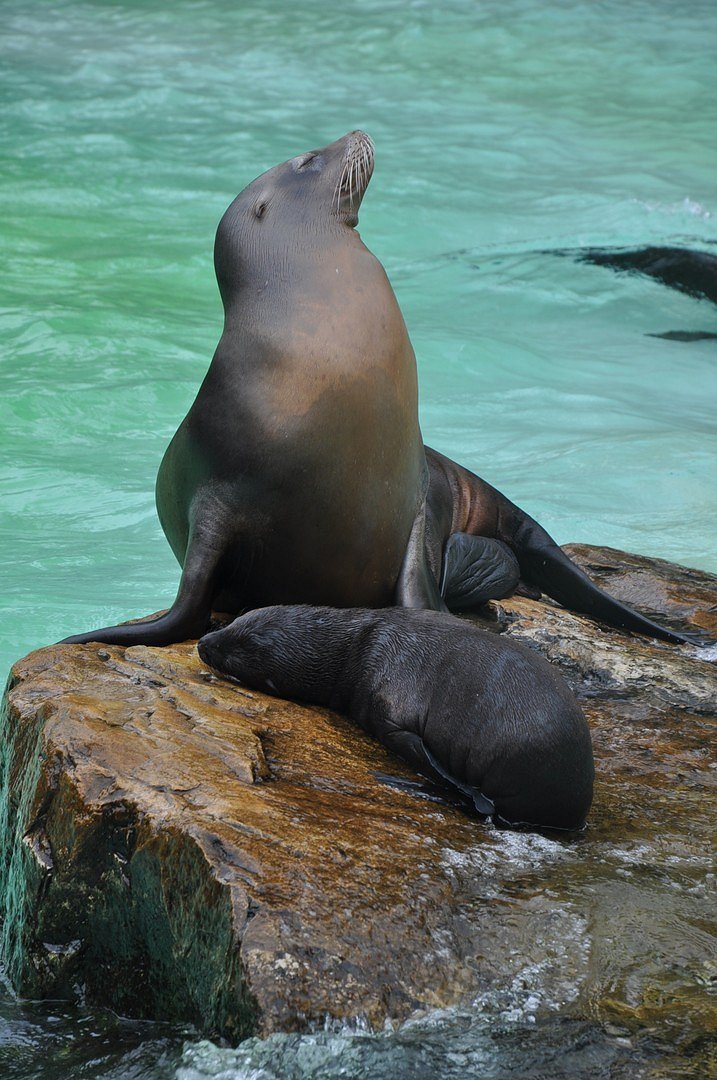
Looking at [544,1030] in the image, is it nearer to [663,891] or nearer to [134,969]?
[663,891]

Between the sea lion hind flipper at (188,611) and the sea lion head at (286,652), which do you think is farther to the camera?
the sea lion hind flipper at (188,611)

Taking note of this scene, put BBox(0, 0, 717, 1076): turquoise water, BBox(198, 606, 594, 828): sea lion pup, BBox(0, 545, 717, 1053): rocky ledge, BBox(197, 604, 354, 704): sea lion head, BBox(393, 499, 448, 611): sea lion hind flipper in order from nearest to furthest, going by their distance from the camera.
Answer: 1. BBox(0, 545, 717, 1053): rocky ledge
2. BBox(198, 606, 594, 828): sea lion pup
3. BBox(197, 604, 354, 704): sea lion head
4. BBox(393, 499, 448, 611): sea lion hind flipper
5. BBox(0, 0, 717, 1076): turquoise water

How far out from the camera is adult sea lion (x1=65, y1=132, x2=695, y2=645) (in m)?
3.69

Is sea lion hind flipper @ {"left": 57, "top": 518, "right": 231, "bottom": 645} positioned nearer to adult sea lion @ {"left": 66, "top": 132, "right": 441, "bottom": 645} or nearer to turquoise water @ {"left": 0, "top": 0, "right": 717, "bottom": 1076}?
adult sea lion @ {"left": 66, "top": 132, "right": 441, "bottom": 645}

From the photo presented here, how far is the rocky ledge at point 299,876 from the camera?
213 centimetres

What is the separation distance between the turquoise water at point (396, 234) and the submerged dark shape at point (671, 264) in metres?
0.12

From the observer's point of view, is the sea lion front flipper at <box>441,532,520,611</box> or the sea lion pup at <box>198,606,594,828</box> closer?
the sea lion pup at <box>198,606,594,828</box>

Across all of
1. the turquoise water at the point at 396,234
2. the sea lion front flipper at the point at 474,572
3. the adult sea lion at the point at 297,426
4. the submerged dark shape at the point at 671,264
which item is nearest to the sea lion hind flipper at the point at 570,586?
the sea lion front flipper at the point at 474,572

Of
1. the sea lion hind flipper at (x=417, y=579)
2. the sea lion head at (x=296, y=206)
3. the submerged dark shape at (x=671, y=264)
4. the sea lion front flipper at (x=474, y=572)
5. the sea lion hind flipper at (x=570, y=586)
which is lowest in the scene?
the sea lion hind flipper at (x=570, y=586)

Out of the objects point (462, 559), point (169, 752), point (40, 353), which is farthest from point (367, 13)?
point (169, 752)

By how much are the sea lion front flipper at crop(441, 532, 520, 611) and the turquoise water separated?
75.5 inches

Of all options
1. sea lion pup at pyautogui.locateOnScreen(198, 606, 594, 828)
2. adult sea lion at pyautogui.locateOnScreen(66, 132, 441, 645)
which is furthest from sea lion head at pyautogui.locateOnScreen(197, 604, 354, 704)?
adult sea lion at pyautogui.locateOnScreen(66, 132, 441, 645)

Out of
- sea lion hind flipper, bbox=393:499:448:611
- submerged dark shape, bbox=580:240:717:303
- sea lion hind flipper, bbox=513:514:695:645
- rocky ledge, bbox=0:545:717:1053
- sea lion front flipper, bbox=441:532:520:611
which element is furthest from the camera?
submerged dark shape, bbox=580:240:717:303

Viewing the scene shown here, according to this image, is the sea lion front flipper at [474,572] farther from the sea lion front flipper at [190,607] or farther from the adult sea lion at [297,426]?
the sea lion front flipper at [190,607]
